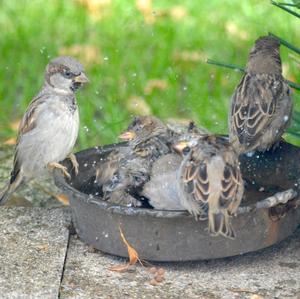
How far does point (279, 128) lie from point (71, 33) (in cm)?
313

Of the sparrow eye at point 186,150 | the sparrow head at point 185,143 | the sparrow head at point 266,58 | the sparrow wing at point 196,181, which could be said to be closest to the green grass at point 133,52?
the sparrow head at point 266,58

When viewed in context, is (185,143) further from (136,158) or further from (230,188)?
(230,188)

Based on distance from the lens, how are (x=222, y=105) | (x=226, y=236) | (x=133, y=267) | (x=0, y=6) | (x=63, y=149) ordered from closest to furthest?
(x=226, y=236)
(x=133, y=267)
(x=63, y=149)
(x=222, y=105)
(x=0, y=6)

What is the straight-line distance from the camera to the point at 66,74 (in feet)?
20.7

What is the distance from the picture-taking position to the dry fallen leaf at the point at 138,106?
7960 mm

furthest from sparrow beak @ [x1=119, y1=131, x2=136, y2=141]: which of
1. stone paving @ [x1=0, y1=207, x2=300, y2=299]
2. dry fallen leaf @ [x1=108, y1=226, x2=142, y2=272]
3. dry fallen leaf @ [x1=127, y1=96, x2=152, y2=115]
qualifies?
dry fallen leaf @ [x1=127, y1=96, x2=152, y2=115]

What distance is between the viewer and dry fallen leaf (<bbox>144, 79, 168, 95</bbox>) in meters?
8.22

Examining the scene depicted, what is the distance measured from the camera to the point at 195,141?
5727mm

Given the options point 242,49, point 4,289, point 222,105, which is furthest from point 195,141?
point 242,49

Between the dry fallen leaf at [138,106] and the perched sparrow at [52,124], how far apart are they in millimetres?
1631

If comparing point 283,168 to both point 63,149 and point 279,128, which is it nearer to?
point 279,128

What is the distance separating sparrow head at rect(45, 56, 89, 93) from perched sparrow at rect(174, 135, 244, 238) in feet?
3.44

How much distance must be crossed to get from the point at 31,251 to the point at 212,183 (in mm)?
1120

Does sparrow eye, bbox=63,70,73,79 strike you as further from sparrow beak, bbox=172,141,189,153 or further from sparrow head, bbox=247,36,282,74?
sparrow head, bbox=247,36,282,74
